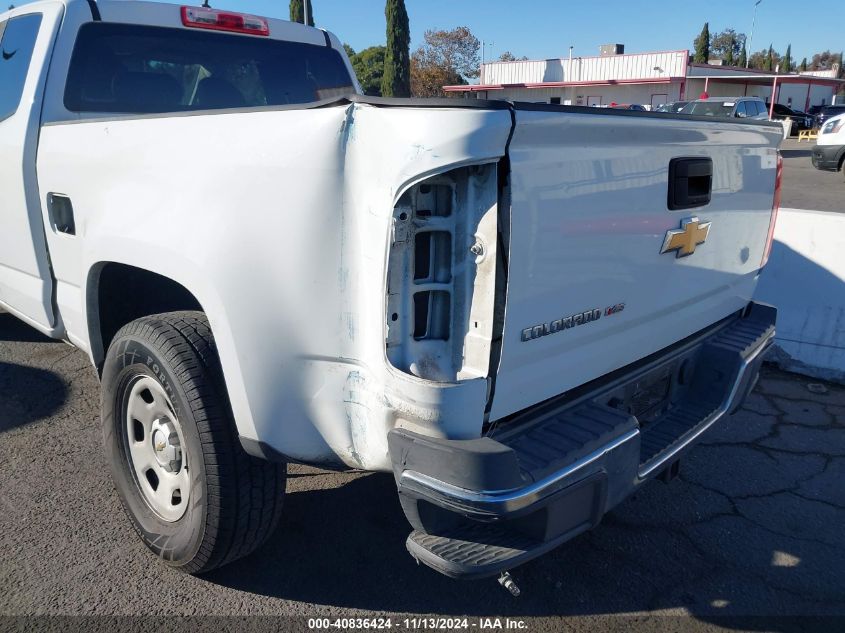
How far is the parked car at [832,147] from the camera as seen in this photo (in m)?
14.6

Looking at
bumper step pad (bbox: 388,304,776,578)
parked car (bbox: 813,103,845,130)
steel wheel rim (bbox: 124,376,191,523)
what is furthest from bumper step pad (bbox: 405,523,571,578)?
parked car (bbox: 813,103,845,130)

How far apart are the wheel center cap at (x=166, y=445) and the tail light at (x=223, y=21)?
8.02 feet

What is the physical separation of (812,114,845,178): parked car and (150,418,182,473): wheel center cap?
617 inches

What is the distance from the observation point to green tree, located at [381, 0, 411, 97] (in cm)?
3017

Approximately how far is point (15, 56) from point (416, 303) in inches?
124

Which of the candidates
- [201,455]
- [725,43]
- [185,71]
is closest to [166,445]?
[201,455]

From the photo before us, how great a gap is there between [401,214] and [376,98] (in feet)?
1.08

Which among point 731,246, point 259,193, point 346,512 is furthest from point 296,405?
point 731,246

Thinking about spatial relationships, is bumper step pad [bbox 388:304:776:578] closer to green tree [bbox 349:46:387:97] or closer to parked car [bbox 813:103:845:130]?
parked car [bbox 813:103:845:130]

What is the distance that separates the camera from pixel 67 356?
16.0 feet

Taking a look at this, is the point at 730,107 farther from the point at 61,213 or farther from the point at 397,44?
the point at 61,213

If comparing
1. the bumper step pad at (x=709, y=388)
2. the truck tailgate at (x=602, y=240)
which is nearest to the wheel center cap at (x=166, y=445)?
the truck tailgate at (x=602, y=240)

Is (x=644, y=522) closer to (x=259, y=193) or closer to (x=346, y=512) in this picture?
(x=346, y=512)

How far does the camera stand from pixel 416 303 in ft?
6.29
